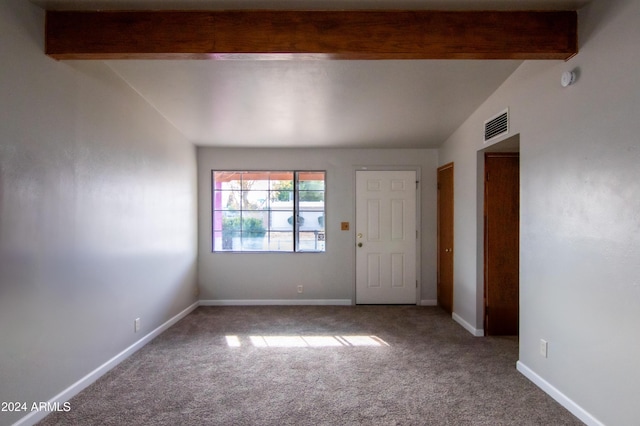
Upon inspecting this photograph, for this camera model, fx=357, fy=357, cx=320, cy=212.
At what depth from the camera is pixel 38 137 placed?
7.61 feet

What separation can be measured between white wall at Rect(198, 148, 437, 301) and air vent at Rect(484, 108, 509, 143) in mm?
1672

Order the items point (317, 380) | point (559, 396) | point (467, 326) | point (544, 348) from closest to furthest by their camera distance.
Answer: point (559, 396) < point (544, 348) < point (317, 380) < point (467, 326)

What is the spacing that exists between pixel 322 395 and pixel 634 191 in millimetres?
2337

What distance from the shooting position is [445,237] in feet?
Answer: 16.1

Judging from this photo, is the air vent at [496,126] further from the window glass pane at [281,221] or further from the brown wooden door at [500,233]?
the window glass pane at [281,221]

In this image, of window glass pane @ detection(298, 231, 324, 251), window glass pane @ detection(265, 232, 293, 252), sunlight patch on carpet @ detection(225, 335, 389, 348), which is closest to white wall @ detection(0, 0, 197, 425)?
sunlight patch on carpet @ detection(225, 335, 389, 348)

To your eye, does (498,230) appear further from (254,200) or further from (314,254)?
(254,200)

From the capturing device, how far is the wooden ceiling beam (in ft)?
7.63

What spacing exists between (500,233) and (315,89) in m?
2.50

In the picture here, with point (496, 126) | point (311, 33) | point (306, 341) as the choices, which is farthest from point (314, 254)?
point (311, 33)

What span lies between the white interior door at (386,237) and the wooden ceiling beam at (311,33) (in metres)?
3.00

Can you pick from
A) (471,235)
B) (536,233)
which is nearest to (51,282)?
(536,233)

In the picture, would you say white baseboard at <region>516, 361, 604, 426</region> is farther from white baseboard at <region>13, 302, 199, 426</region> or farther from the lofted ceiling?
white baseboard at <region>13, 302, 199, 426</region>

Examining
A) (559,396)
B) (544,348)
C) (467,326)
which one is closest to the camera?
(559,396)
